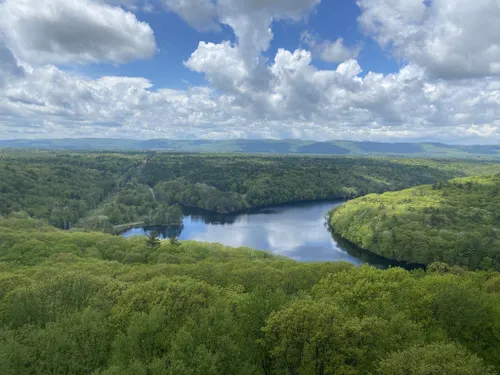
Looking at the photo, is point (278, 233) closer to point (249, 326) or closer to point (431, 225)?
point (431, 225)

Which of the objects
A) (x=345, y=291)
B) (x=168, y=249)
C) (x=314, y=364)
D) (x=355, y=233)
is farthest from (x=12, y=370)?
(x=355, y=233)

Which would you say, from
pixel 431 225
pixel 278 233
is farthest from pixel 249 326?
pixel 278 233

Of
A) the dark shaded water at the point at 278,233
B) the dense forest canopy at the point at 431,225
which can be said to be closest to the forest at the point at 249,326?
the dense forest canopy at the point at 431,225

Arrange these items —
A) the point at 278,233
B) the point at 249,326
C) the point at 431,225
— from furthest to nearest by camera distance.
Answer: the point at 278,233, the point at 431,225, the point at 249,326

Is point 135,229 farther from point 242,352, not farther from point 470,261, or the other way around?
point 242,352

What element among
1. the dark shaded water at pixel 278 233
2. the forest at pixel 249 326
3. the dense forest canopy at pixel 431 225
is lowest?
the dark shaded water at pixel 278 233

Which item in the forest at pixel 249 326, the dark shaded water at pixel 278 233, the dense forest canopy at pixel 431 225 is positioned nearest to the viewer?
the forest at pixel 249 326

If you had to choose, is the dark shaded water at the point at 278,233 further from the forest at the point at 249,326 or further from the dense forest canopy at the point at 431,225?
the forest at the point at 249,326
